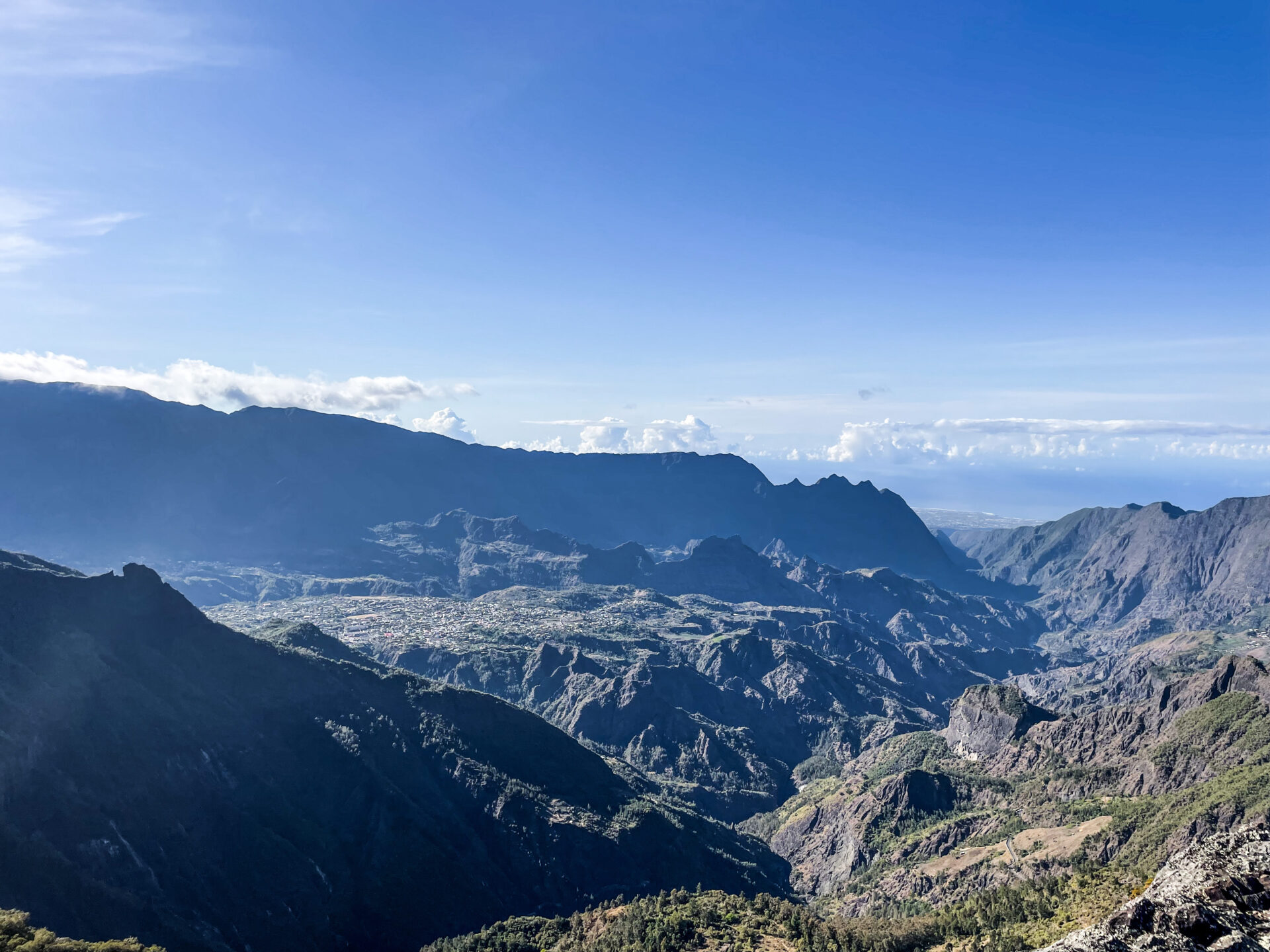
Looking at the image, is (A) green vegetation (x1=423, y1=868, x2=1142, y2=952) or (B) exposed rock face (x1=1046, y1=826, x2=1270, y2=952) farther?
(A) green vegetation (x1=423, y1=868, x2=1142, y2=952)

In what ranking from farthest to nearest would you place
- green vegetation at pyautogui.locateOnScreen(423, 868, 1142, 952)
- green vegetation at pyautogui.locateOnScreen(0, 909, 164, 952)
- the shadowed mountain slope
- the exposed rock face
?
the shadowed mountain slope
green vegetation at pyautogui.locateOnScreen(423, 868, 1142, 952)
green vegetation at pyautogui.locateOnScreen(0, 909, 164, 952)
the exposed rock face

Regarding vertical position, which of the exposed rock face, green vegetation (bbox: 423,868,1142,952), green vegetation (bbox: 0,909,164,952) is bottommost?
green vegetation (bbox: 423,868,1142,952)

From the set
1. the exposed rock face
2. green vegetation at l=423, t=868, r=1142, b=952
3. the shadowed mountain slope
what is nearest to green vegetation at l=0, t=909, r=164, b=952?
the shadowed mountain slope

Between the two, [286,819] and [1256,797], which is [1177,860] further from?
[286,819]

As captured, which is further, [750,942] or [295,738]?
[295,738]

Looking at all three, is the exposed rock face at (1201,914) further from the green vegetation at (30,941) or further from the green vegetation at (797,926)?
the green vegetation at (30,941)

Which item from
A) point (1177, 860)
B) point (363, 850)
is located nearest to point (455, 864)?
point (363, 850)

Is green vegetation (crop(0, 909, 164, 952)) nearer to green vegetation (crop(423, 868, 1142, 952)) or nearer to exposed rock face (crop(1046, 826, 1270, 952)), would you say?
green vegetation (crop(423, 868, 1142, 952))

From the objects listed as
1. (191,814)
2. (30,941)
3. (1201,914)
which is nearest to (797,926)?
(1201,914)
